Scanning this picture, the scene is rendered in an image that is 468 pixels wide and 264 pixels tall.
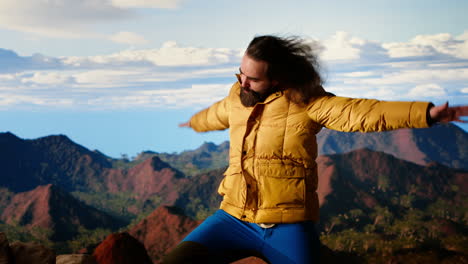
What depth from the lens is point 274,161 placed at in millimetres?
3373

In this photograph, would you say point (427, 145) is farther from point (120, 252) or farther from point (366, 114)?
point (366, 114)

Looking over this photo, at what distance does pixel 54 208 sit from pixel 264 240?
46.2 ft

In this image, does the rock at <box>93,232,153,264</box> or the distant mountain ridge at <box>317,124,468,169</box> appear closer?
the rock at <box>93,232,153,264</box>

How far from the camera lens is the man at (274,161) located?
11.0 ft

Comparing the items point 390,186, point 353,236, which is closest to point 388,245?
point 353,236

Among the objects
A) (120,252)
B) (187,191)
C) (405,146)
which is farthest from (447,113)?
(405,146)

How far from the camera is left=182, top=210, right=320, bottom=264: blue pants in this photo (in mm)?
3365

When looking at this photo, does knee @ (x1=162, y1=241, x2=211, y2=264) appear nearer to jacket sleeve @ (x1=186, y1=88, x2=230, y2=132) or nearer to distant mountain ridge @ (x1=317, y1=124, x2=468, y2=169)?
jacket sleeve @ (x1=186, y1=88, x2=230, y2=132)

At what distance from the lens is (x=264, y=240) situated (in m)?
3.46

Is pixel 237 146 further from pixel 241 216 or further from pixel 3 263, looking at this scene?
pixel 3 263

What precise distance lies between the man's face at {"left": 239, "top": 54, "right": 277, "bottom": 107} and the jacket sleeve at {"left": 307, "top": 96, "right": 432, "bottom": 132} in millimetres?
344

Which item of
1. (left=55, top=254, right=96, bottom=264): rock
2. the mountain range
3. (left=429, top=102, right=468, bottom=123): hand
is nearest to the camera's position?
(left=429, top=102, right=468, bottom=123): hand

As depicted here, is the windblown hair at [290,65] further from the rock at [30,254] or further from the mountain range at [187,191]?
the mountain range at [187,191]

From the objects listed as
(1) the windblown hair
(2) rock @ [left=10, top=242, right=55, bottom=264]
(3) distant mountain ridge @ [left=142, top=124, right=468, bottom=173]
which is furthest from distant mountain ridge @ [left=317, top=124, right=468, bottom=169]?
(2) rock @ [left=10, top=242, right=55, bottom=264]
